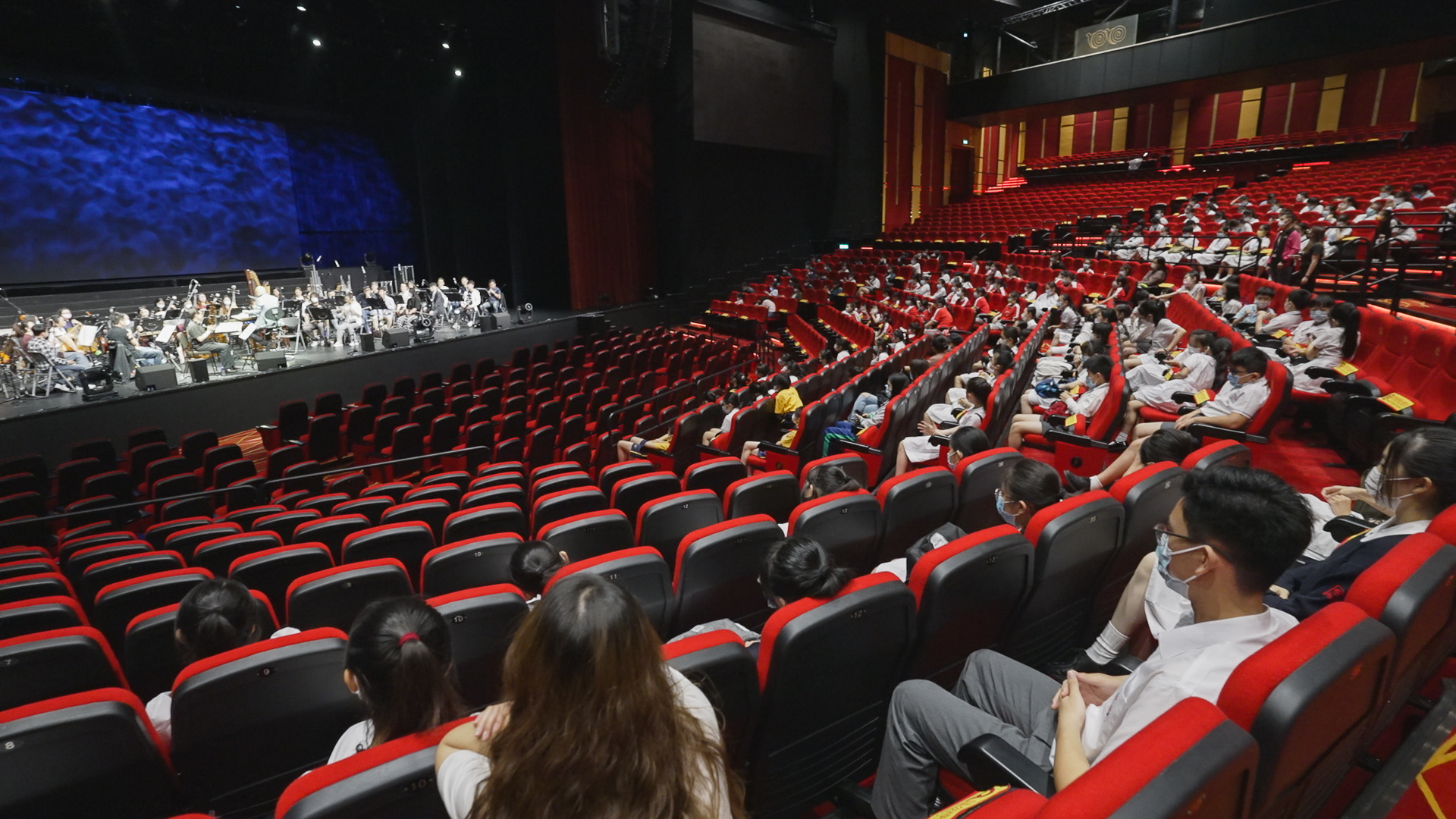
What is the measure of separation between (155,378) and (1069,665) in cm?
920

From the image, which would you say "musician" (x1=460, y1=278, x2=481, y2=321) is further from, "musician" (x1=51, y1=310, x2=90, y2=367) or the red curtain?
"musician" (x1=51, y1=310, x2=90, y2=367)

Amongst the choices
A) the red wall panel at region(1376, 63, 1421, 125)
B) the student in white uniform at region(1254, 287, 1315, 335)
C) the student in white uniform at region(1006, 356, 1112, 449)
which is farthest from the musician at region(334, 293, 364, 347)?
the red wall panel at region(1376, 63, 1421, 125)

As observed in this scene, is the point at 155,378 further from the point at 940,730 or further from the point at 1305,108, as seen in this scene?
the point at 1305,108

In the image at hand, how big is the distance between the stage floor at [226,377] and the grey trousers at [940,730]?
8564 millimetres

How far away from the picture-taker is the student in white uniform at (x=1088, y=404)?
4422mm

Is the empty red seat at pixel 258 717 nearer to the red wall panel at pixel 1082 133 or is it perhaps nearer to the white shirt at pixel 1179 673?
the white shirt at pixel 1179 673

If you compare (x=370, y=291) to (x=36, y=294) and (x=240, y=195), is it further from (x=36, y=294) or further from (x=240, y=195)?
(x=36, y=294)

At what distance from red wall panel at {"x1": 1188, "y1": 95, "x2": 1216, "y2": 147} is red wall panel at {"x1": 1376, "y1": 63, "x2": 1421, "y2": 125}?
364 cm

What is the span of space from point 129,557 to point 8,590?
0.37m

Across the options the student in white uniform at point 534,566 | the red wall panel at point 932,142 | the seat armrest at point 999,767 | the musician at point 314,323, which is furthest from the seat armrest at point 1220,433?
A: the red wall panel at point 932,142

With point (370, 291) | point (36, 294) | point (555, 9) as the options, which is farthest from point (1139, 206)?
point (36, 294)

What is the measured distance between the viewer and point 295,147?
44.1ft

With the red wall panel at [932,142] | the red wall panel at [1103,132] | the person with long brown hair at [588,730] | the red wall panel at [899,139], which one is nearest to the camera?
the person with long brown hair at [588,730]

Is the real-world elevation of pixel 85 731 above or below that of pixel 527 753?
below
